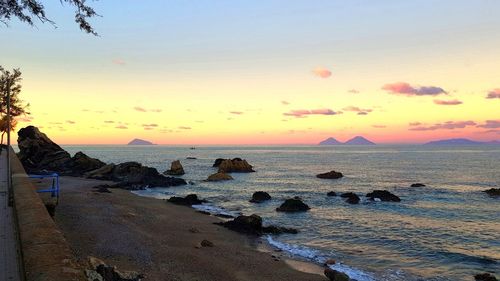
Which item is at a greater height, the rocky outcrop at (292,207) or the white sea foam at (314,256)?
the rocky outcrop at (292,207)

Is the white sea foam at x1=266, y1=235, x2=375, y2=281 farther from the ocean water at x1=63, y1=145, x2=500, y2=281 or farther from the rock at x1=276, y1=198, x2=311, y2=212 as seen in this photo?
the rock at x1=276, y1=198, x2=311, y2=212

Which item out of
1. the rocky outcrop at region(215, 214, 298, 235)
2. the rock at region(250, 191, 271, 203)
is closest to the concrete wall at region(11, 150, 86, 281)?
the rocky outcrop at region(215, 214, 298, 235)

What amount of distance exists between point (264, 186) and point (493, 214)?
2884cm

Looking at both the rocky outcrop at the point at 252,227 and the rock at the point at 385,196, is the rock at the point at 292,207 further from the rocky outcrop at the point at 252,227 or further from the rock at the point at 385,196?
the rock at the point at 385,196

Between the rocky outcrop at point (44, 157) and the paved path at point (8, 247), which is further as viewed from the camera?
the rocky outcrop at point (44, 157)

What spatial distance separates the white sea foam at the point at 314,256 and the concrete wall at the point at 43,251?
484 inches

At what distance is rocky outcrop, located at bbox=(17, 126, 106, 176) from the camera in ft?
198

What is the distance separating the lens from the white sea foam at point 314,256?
16962 mm

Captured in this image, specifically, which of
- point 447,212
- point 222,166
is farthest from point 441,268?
point 222,166

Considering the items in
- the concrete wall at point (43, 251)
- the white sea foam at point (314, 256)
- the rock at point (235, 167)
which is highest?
the concrete wall at point (43, 251)

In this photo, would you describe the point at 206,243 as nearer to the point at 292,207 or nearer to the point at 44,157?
the point at 292,207

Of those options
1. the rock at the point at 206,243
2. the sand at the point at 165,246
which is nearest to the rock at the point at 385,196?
the sand at the point at 165,246

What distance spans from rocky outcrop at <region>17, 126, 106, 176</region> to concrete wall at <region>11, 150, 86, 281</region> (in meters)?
51.4

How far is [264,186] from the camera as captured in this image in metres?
55.2
